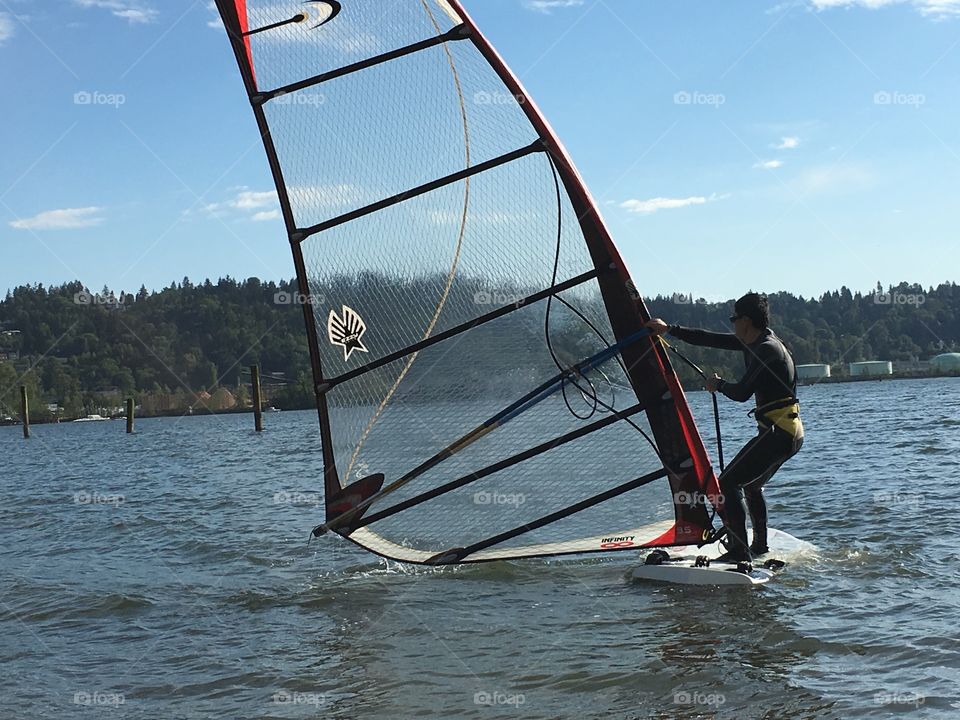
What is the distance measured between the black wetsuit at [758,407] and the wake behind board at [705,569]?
0.26m

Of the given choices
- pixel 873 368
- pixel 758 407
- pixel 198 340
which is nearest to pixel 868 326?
pixel 873 368

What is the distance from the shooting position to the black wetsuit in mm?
→ 6402

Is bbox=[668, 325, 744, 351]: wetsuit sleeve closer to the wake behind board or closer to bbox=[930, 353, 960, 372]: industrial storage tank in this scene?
the wake behind board

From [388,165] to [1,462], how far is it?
31.4 m

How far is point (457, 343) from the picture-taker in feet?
22.4

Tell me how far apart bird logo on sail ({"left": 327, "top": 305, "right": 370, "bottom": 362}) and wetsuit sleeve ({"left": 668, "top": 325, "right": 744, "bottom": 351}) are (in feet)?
6.64

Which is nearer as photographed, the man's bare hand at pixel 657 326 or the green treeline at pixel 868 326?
the man's bare hand at pixel 657 326

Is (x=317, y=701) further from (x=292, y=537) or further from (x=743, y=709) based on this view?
(x=292, y=537)

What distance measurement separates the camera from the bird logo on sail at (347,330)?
6941 millimetres

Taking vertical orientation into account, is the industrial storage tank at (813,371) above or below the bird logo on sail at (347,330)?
below

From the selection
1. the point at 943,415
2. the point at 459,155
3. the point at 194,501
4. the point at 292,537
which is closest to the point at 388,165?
the point at 459,155

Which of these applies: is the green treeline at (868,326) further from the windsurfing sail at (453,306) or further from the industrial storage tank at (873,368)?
the windsurfing sail at (453,306)

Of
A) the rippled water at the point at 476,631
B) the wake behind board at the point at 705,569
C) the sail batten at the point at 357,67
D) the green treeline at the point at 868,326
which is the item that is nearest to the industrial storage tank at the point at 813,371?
the green treeline at the point at 868,326

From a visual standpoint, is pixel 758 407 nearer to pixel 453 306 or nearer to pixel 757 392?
pixel 757 392
